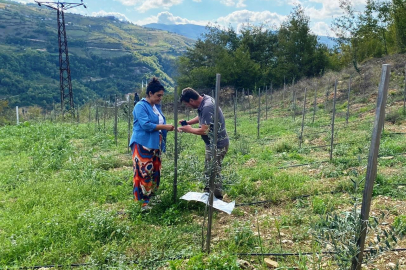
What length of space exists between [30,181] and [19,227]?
5.76ft

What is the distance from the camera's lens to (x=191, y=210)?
11.9 feet

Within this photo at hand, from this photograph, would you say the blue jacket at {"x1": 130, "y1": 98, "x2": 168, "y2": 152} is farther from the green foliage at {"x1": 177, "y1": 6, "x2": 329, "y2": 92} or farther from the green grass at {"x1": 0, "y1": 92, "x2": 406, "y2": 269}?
the green foliage at {"x1": 177, "y1": 6, "x2": 329, "y2": 92}

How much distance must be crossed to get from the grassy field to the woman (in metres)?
0.20

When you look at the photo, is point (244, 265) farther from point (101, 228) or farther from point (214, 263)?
point (101, 228)

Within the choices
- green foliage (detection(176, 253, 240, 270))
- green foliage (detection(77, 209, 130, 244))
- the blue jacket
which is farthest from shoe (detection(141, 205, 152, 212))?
green foliage (detection(176, 253, 240, 270))

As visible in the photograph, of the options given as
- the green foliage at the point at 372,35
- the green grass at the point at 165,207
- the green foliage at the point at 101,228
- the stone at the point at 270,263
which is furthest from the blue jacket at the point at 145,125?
the green foliage at the point at 372,35

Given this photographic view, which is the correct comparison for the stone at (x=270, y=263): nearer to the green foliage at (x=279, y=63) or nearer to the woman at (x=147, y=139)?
the woman at (x=147, y=139)

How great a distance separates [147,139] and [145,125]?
201mm

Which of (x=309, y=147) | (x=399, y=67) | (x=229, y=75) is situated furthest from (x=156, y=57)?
(x=309, y=147)

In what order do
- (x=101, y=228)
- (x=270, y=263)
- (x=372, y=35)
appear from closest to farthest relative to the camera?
(x=270, y=263)
(x=101, y=228)
(x=372, y=35)

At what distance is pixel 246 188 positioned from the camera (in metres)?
4.16

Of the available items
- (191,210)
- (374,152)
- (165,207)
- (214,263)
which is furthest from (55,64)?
(374,152)

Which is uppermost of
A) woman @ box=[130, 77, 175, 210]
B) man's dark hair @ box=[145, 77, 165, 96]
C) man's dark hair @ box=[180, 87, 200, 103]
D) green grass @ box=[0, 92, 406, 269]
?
man's dark hair @ box=[145, 77, 165, 96]

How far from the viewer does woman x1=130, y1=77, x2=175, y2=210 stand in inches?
135
